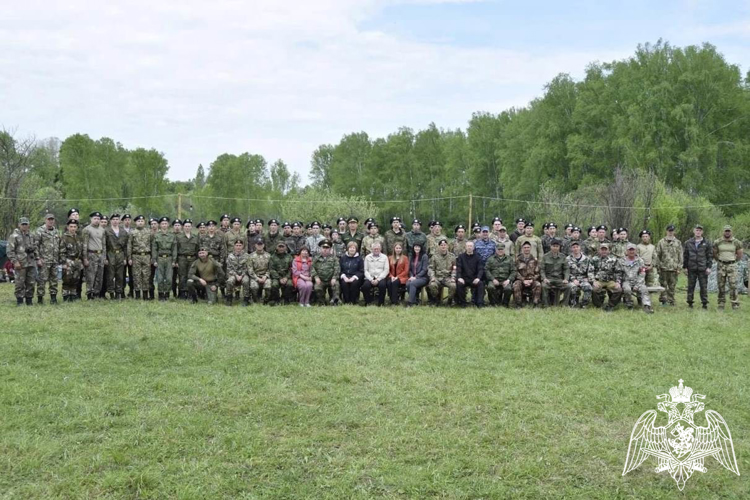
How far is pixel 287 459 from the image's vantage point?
4.21m

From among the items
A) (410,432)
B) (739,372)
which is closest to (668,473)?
(410,432)

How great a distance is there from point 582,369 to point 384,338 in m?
2.54

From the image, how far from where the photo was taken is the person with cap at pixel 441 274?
36.5 feet

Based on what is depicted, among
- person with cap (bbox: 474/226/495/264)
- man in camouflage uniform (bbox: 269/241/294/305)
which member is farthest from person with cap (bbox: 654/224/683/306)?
man in camouflage uniform (bbox: 269/241/294/305)

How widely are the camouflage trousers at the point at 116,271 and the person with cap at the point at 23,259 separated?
Answer: 43.5 inches

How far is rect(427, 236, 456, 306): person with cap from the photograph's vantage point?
11133mm

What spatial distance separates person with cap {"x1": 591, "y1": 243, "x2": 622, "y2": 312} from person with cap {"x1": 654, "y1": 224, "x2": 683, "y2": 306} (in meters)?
1.36

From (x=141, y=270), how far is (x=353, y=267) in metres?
3.86

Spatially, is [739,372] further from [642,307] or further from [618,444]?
[642,307]

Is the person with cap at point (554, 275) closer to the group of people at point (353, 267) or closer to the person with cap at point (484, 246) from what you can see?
the group of people at point (353, 267)

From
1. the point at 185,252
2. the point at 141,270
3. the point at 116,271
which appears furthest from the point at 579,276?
the point at 116,271

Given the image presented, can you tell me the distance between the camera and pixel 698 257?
11625 millimetres

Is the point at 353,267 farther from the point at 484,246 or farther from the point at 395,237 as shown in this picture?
the point at 484,246

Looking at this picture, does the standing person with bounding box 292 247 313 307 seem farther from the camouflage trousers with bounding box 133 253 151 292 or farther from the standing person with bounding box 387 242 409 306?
the camouflage trousers with bounding box 133 253 151 292
